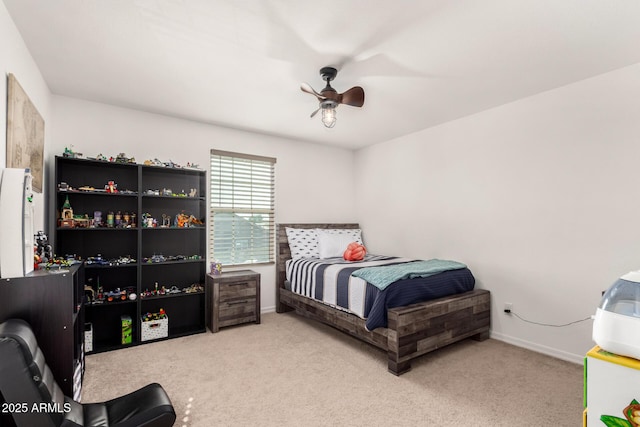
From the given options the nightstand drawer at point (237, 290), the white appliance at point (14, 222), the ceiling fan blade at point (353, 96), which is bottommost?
the nightstand drawer at point (237, 290)

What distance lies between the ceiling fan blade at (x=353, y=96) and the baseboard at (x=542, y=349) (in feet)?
9.29

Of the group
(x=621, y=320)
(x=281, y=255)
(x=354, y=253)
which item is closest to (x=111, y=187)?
(x=281, y=255)

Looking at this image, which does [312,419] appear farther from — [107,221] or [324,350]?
[107,221]

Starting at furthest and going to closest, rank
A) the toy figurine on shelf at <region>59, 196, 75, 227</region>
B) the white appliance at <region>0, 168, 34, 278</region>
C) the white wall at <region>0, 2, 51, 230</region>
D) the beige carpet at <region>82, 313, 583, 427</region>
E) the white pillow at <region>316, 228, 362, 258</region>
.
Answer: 1. the white pillow at <region>316, 228, 362, 258</region>
2. the toy figurine on shelf at <region>59, 196, 75, 227</region>
3. the beige carpet at <region>82, 313, 583, 427</region>
4. the white wall at <region>0, 2, 51, 230</region>
5. the white appliance at <region>0, 168, 34, 278</region>

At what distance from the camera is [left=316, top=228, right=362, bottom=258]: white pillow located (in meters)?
4.45

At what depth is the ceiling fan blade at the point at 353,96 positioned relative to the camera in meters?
2.62

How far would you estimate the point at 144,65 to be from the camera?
263cm

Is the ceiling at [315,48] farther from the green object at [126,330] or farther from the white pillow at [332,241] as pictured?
the green object at [126,330]

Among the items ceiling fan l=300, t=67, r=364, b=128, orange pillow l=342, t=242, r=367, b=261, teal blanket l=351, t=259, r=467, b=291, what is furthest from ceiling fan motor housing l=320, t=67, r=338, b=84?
orange pillow l=342, t=242, r=367, b=261

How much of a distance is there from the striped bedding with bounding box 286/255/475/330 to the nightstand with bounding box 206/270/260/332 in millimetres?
576

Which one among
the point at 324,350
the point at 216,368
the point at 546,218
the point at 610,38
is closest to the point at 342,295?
the point at 324,350

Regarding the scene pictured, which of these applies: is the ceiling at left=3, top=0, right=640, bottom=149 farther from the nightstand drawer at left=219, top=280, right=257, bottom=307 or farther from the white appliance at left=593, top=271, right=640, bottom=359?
the nightstand drawer at left=219, top=280, right=257, bottom=307

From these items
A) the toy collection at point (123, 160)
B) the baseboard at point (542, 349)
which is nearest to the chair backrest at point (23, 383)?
the toy collection at point (123, 160)

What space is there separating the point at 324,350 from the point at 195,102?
2841 millimetres
